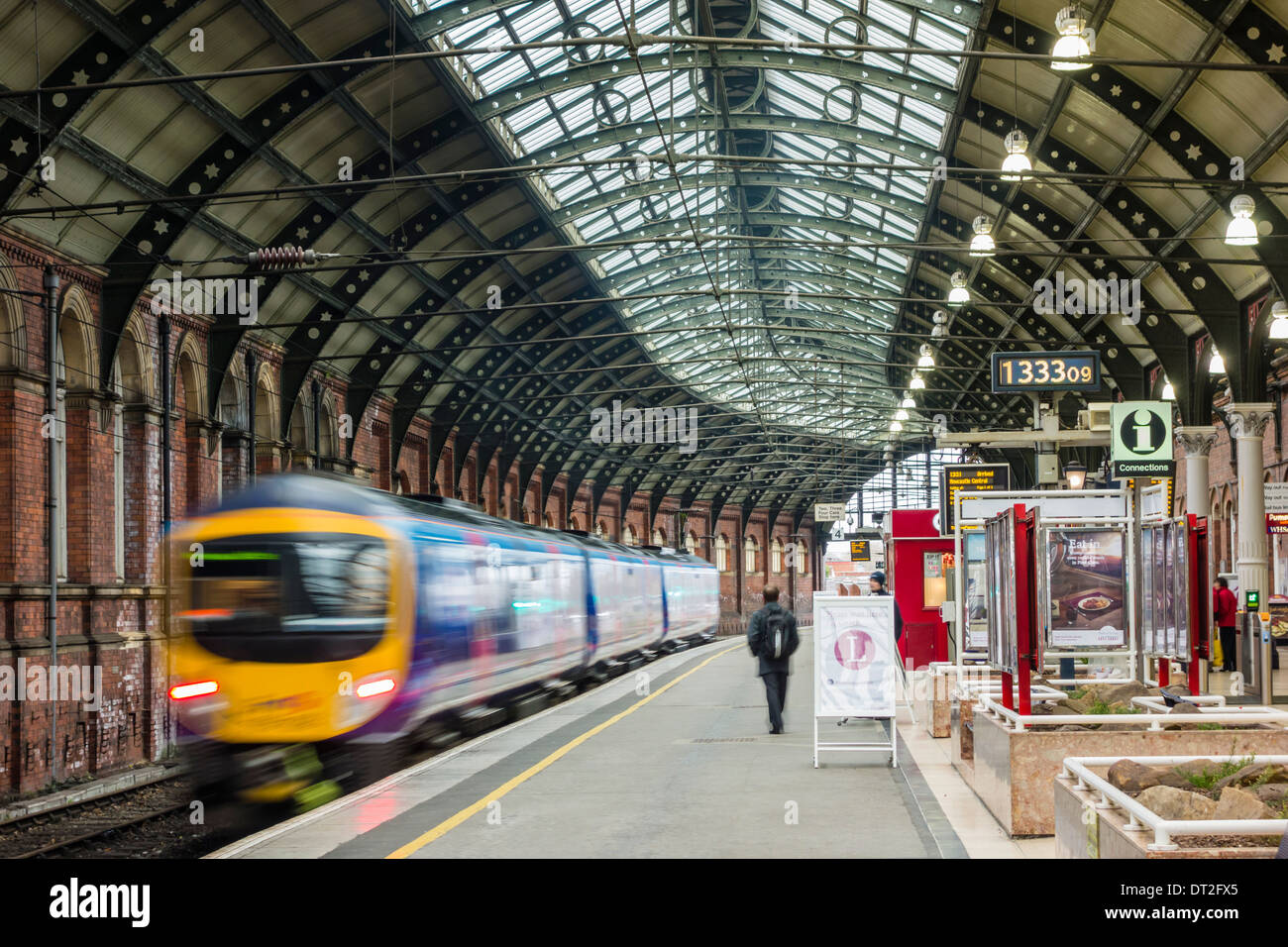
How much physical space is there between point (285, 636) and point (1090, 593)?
297 inches

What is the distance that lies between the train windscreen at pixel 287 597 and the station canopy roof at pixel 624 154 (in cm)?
465

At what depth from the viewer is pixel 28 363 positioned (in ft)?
62.6

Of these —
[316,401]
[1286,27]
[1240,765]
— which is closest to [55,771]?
[316,401]

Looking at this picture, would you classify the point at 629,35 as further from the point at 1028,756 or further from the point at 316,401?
the point at 316,401

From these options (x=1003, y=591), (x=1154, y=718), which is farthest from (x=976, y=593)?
(x=1154, y=718)

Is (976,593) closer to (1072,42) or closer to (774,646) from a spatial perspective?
(774,646)

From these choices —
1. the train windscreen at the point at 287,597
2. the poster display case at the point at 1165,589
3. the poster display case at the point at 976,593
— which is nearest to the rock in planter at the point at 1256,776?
Result: the poster display case at the point at 1165,589

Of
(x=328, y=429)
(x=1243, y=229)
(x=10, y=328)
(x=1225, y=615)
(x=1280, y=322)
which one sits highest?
(x=1243, y=229)

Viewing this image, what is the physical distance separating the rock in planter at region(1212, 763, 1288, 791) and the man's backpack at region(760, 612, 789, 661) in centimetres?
755

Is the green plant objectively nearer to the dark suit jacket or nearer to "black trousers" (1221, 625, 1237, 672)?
the dark suit jacket

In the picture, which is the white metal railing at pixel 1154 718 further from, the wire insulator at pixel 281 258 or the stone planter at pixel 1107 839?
the wire insulator at pixel 281 258

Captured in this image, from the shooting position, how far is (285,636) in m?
12.1

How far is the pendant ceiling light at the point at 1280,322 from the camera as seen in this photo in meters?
18.7

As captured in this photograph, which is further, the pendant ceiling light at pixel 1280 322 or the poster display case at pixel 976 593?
the pendant ceiling light at pixel 1280 322
